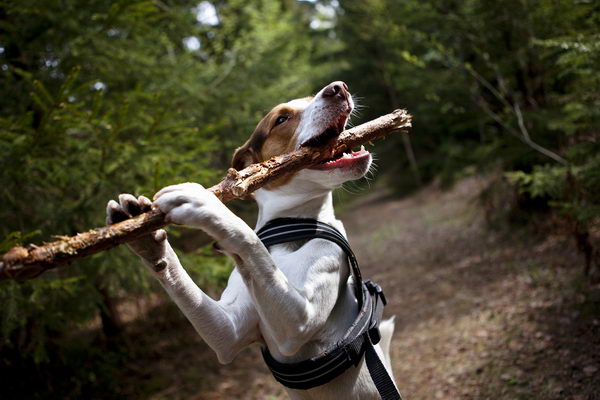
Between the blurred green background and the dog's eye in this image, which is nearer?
the dog's eye

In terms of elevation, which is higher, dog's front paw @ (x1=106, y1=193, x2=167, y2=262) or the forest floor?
dog's front paw @ (x1=106, y1=193, x2=167, y2=262)

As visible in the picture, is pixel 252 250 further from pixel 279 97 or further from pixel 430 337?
pixel 279 97

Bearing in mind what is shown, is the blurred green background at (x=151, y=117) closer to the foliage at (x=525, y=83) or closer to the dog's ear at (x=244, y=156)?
the foliage at (x=525, y=83)

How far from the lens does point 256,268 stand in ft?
5.20

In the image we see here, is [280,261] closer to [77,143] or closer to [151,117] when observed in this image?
[77,143]

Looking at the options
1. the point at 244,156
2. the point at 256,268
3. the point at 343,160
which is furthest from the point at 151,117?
the point at 256,268

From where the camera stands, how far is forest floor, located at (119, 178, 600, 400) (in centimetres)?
365

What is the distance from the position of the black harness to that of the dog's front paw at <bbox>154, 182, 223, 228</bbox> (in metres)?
0.55

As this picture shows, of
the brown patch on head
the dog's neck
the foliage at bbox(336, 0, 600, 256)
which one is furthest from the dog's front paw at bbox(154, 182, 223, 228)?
the foliage at bbox(336, 0, 600, 256)

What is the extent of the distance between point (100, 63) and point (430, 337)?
4.85m

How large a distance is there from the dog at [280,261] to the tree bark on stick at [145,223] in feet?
0.26

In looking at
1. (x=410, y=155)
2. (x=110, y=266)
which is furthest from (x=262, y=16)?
(x=410, y=155)

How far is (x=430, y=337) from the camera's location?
5051 mm

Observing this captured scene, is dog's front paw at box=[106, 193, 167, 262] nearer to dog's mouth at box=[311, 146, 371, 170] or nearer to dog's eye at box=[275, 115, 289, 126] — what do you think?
dog's mouth at box=[311, 146, 371, 170]
